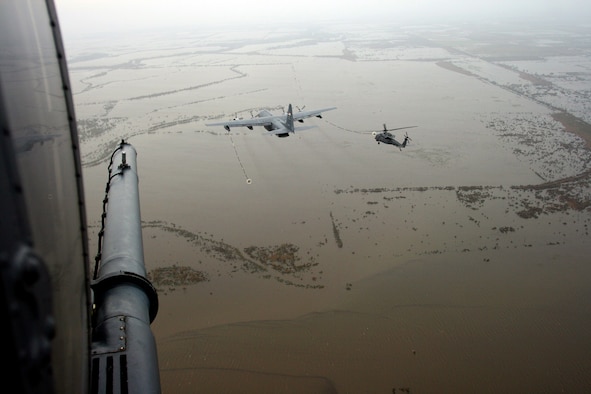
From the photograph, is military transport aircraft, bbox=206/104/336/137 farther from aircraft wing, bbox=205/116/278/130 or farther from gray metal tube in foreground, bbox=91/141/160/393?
gray metal tube in foreground, bbox=91/141/160/393

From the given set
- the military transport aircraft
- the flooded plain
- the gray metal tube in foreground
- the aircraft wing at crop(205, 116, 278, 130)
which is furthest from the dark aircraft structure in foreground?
the aircraft wing at crop(205, 116, 278, 130)

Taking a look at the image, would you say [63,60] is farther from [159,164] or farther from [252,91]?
[252,91]

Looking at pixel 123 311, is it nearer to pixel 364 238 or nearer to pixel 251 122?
pixel 364 238

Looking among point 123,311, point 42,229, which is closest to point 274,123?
point 123,311

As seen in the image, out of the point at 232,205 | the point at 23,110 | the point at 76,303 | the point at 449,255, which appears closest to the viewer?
the point at 23,110

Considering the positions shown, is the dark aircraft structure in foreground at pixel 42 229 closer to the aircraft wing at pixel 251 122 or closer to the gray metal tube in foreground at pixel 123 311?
the gray metal tube in foreground at pixel 123 311

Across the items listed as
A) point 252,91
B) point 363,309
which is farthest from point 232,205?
point 252,91
